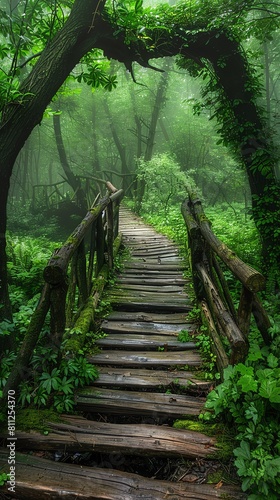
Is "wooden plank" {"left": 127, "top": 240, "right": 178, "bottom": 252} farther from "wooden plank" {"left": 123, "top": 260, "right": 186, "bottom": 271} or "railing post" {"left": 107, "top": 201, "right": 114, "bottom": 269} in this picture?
"railing post" {"left": 107, "top": 201, "right": 114, "bottom": 269}

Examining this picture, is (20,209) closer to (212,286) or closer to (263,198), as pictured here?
(263,198)

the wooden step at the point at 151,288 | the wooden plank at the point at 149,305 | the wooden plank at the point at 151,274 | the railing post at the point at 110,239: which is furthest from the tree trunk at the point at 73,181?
the wooden plank at the point at 149,305

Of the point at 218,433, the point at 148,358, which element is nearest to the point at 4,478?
the point at 218,433

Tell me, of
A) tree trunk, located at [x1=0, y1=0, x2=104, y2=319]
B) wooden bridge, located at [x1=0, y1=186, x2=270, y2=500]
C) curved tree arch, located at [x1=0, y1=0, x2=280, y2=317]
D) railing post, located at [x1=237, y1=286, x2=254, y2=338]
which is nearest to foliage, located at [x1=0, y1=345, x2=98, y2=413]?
wooden bridge, located at [x1=0, y1=186, x2=270, y2=500]

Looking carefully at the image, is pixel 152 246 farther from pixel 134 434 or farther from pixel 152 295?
pixel 134 434

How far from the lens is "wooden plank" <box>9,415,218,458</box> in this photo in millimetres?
2322

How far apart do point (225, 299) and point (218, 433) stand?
63.3 inches

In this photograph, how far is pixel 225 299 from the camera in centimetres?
373

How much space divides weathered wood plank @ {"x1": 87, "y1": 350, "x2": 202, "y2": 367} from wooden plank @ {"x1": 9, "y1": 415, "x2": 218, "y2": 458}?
0.85m

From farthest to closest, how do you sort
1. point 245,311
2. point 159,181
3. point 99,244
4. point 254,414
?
point 159,181, point 99,244, point 245,311, point 254,414

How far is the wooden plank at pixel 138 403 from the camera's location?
2.69 metres

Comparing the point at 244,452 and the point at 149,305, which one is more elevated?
the point at 149,305

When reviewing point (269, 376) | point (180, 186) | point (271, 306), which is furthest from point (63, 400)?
point (180, 186)

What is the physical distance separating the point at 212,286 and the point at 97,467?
2.11 meters
